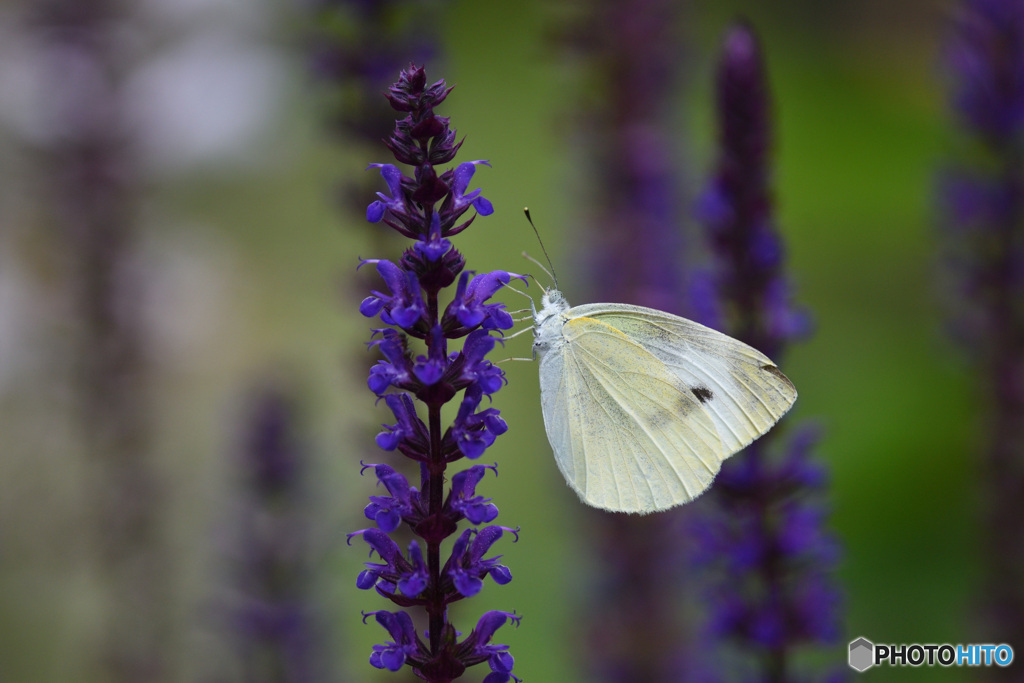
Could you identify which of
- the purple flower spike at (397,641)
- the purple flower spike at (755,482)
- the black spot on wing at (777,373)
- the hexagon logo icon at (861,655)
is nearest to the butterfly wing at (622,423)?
the purple flower spike at (755,482)

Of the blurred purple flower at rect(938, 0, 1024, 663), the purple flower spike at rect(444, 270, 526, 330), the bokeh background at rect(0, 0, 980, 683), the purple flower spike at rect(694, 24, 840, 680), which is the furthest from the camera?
the bokeh background at rect(0, 0, 980, 683)

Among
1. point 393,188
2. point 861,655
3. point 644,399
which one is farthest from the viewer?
point 861,655

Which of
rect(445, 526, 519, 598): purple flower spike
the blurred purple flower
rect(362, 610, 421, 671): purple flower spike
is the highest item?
the blurred purple flower

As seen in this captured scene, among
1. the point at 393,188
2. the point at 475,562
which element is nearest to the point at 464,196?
the point at 393,188

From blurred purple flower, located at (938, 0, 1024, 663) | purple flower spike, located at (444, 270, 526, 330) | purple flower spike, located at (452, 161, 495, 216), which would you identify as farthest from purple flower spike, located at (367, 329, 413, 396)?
blurred purple flower, located at (938, 0, 1024, 663)

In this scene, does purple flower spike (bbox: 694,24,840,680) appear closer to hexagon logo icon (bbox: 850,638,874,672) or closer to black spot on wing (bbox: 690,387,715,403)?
black spot on wing (bbox: 690,387,715,403)

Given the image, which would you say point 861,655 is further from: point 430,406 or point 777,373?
point 430,406

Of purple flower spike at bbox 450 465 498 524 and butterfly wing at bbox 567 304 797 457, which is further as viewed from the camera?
butterfly wing at bbox 567 304 797 457
